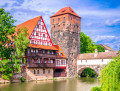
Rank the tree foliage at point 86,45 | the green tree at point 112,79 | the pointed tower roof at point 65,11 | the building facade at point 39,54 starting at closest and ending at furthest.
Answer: the green tree at point 112,79 → the building facade at point 39,54 → the pointed tower roof at point 65,11 → the tree foliage at point 86,45

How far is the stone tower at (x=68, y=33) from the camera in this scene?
47.5 m

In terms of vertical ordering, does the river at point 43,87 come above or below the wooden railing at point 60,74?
below

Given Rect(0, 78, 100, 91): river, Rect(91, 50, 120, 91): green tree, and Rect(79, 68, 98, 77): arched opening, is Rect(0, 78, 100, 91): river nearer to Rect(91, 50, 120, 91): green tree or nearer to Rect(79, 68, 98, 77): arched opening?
Rect(91, 50, 120, 91): green tree

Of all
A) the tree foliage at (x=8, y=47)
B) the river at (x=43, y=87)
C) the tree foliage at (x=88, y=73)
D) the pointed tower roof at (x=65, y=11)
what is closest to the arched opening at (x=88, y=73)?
the tree foliage at (x=88, y=73)

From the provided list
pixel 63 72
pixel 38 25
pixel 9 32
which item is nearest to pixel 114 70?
pixel 9 32

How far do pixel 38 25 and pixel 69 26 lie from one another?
34.3 ft

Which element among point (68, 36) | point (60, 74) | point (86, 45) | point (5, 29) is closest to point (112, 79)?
point (5, 29)

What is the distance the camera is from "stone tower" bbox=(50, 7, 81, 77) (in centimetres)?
Result: 4747

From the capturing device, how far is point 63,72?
153 feet

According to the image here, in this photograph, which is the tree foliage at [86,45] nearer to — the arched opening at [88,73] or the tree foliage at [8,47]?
the arched opening at [88,73]

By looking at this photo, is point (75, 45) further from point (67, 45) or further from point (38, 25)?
point (38, 25)

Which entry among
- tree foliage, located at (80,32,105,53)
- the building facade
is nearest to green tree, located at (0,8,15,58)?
the building facade

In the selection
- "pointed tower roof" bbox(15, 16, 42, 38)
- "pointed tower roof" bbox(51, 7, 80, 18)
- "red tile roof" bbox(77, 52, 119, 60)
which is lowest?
"red tile roof" bbox(77, 52, 119, 60)

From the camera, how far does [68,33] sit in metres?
47.4
